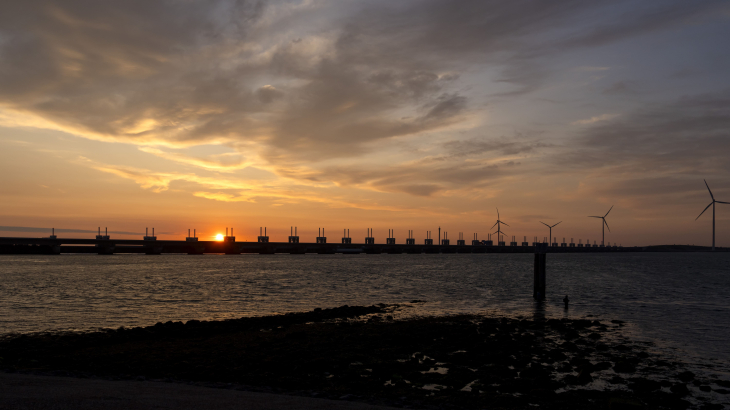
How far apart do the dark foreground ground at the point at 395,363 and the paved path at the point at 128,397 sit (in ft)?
4.66

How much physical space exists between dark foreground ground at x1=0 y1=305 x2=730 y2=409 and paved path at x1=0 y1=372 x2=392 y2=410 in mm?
1422

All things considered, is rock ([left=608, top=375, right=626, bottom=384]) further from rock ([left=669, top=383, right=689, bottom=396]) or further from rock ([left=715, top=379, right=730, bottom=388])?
rock ([left=715, top=379, right=730, bottom=388])

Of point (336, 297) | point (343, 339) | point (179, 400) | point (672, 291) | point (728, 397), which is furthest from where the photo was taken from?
Result: point (672, 291)

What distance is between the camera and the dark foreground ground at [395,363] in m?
15.6

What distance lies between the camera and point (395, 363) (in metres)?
19.9

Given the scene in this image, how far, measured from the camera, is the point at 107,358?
1984cm

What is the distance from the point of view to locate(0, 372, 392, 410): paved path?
37.5 ft

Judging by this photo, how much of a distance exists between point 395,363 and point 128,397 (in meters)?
10.6

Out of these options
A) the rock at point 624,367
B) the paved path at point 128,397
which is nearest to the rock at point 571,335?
the rock at point 624,367

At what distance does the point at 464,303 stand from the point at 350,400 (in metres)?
33.9

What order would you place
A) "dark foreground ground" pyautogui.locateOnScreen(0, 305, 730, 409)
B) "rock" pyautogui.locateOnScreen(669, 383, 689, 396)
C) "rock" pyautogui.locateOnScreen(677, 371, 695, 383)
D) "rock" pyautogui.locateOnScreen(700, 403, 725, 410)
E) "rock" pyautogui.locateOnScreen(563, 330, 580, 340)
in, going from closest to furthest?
"rock" pyautogui.locateOnScreen(700, 403, 725, 410), "dark foreground ground" pyautogui.locateOnScreen(0, 305, 730, 409), "rock" pyautogui.locateOnScreen(669, 383, 689, 396), "rock" pyautogui.locateOnScreen(677, 371, 695, 383), "rock" pyautogui.locateOnScreen(563, 330, 580, 340)

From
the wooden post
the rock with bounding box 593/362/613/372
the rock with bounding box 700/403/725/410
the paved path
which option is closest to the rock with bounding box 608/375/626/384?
the rock with bounding box 593/362/613/372

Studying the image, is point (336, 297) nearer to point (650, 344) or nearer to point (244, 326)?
point (244, 326)

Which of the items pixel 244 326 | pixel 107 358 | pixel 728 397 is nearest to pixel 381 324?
pixel 244 326
